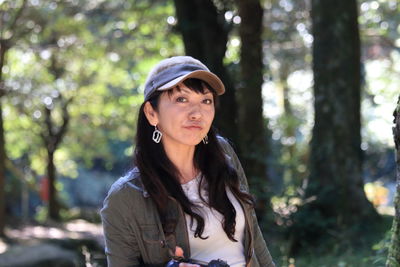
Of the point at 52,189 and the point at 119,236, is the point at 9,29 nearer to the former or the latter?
the point at 52,189

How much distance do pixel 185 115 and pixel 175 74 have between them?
0.63 ft

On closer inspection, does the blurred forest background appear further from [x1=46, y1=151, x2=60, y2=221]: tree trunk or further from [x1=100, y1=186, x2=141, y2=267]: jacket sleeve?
[x1=100, y1=186, x2=141, y2=267]: jacket sleeve

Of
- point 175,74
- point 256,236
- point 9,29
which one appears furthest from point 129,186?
point 9,29

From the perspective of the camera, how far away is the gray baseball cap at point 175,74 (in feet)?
10.6

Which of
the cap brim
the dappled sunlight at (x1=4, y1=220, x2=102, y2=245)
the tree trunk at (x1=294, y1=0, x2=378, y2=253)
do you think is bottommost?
the dappled sunlight at (x1=4, y1=220, x2=102, y2=245)

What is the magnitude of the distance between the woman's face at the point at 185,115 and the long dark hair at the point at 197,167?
4 cm

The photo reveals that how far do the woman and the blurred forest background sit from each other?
323mm

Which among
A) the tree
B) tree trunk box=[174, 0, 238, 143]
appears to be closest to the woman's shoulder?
tree trunk box=[174, 0, 238, 143]

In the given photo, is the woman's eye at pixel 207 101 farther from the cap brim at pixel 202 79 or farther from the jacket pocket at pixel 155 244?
the jacket pocket at pixel 155 244

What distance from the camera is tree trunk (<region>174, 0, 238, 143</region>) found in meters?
11.1

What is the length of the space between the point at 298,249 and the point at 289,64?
53.4ft

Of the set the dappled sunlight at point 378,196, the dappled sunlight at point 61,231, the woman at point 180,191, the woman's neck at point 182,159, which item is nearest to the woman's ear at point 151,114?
the woman at point 180,191

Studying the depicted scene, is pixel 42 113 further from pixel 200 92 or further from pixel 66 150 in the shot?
pixel 200 92

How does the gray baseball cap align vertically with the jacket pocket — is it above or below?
above
